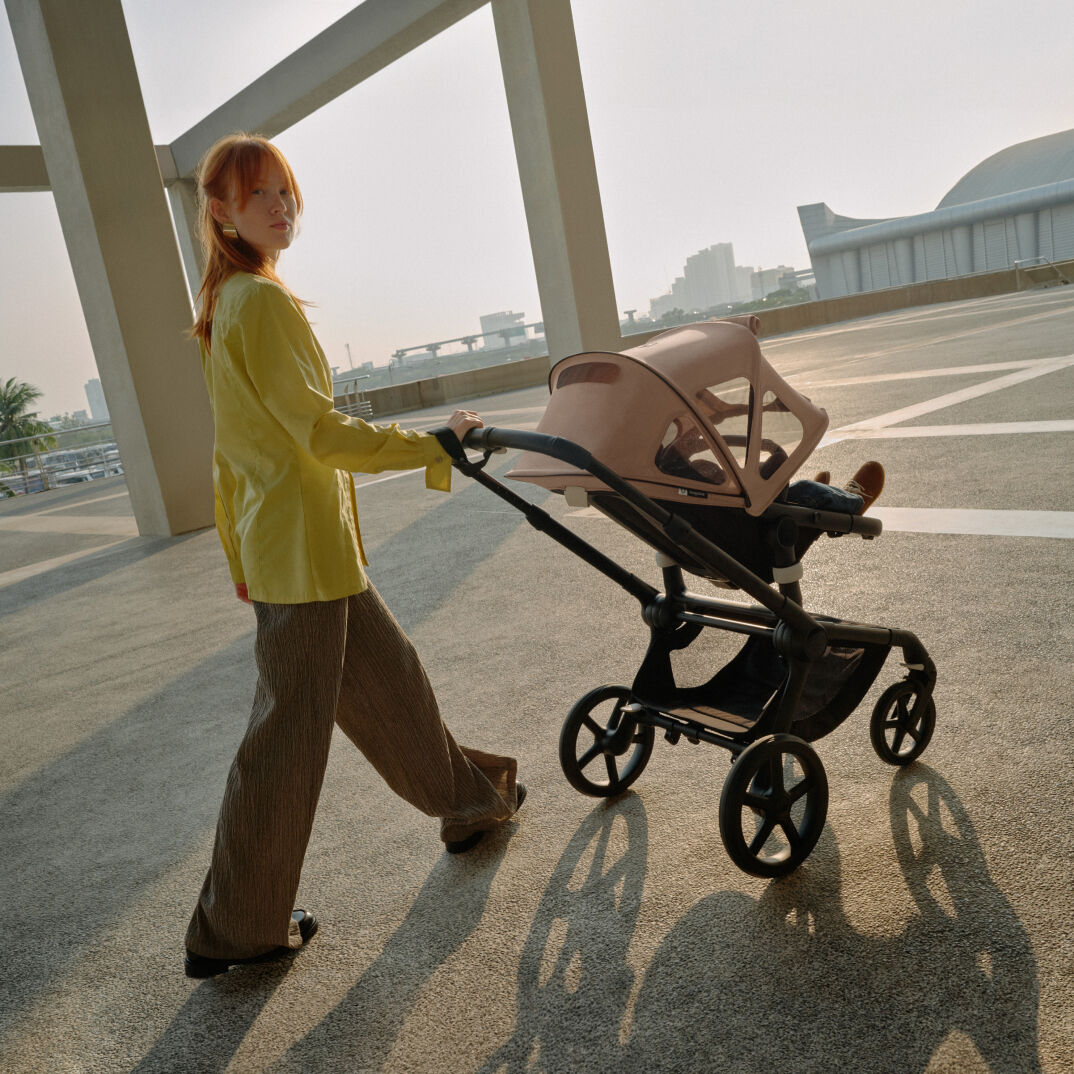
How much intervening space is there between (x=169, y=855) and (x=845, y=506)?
2.16 metres

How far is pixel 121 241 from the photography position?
28.0 feet

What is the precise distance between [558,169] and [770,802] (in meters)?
10.5

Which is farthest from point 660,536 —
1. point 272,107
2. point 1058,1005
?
point 272,107

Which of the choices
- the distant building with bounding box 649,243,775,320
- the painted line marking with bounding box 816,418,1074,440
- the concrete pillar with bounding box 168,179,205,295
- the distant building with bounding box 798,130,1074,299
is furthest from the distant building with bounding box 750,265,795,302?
the painted line marking with bounding box 816,418,1074,440

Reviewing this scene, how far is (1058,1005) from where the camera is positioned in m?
1.65

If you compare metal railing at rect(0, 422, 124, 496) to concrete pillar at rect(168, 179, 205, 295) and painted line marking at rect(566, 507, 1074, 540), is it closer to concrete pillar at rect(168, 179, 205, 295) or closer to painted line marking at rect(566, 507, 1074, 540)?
concrete pillar at rect(168, 179, 205, 295)

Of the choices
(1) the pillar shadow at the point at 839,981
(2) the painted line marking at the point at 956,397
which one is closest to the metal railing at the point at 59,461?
(2) the painted line marking at the point at 956,397

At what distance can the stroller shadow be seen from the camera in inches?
65.1

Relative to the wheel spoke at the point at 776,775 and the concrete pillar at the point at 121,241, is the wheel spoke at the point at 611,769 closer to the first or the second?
the wheel spoke at the point at 776,775

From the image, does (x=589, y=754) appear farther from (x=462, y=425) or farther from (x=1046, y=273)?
(x=1046, y=273)

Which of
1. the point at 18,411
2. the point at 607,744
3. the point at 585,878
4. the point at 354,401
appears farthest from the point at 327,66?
the point at 18,411

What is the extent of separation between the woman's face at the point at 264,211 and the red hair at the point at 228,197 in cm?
1

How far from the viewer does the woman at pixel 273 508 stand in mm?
1972

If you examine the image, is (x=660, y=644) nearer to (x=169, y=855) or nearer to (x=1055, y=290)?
(x=169, y=855)
